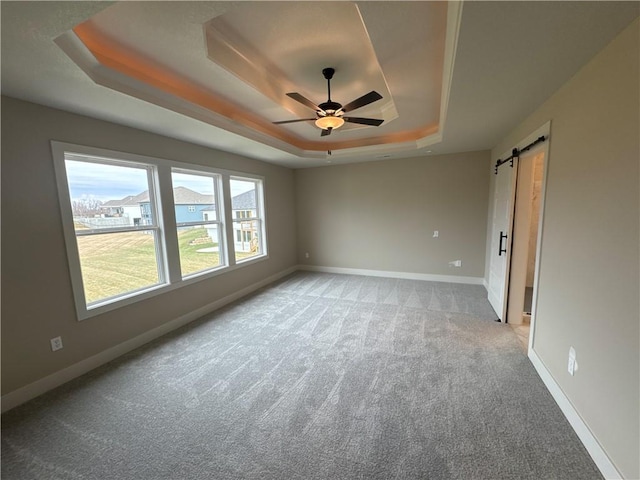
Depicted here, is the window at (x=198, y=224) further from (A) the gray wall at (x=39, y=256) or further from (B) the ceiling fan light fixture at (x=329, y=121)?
(B) the ceiling fan light fixture at (x=329, y=121)

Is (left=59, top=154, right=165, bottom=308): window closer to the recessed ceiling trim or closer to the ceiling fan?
the recessed ceiling trim

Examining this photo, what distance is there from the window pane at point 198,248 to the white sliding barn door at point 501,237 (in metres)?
4.10

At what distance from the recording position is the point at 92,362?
2578 millimetres

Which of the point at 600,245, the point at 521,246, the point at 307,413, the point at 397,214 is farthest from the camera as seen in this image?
the point at 397,214

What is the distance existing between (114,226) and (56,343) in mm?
1190

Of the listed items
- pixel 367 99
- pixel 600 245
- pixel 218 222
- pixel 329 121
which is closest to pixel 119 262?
pixel 218 222

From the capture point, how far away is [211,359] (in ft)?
8.73

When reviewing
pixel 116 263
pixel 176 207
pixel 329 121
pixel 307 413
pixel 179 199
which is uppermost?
pixel 329 121

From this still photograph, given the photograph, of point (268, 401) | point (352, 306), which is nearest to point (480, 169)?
point (352, 306)

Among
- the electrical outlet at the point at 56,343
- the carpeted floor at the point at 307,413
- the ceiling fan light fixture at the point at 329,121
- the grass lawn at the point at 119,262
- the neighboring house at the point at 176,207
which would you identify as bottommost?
the carpeted floor at the point at 307,413

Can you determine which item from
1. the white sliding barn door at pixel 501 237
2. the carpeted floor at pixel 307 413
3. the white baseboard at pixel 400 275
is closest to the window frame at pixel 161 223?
the carpeted floor at pixel 307 413

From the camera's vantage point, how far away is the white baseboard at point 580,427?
1.43 meters

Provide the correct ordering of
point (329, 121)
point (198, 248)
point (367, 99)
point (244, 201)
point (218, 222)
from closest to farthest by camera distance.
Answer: point (367, 99) → point (329, 121) → point (198, 248) → point (218, 222) → point (244, 201)

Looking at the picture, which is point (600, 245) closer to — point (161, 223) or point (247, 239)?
point (161, 223)
